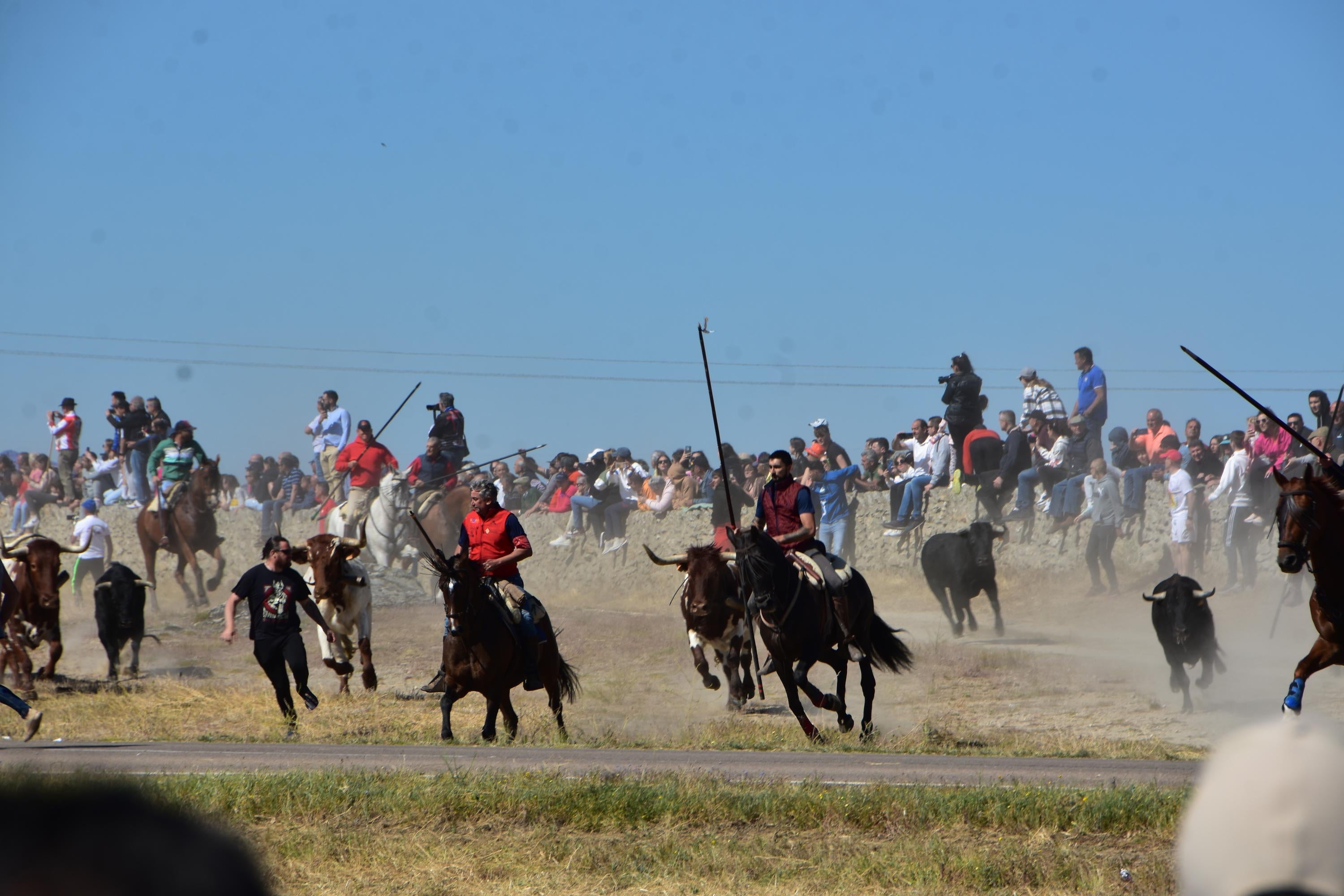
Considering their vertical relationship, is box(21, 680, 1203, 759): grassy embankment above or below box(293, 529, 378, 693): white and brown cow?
below

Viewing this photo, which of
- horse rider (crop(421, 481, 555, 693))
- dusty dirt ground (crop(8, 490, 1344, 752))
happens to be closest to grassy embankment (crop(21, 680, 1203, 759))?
dusty dirt ground (crop(8, 490, 1344, 752))

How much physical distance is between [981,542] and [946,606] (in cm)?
140

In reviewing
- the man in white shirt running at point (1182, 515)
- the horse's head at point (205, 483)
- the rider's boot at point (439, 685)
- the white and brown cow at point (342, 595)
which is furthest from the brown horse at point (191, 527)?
the man in white shirt running at point (1182, 515)

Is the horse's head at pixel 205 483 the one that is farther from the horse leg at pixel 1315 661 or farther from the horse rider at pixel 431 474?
the horse leg at pixel 1315 661

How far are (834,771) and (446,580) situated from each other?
13.0 feet

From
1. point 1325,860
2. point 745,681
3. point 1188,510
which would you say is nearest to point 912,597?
point 1188,510

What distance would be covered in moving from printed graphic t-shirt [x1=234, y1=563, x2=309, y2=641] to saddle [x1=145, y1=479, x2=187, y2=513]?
44.8 ft

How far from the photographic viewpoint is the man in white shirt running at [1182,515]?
21812 mm

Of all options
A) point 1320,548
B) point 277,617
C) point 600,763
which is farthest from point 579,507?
point 1320,548

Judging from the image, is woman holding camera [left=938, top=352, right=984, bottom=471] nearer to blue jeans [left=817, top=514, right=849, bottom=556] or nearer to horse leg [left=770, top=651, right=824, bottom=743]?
blue jeans [left=817, top=514, right=849, bottom=556]

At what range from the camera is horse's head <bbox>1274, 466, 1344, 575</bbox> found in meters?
11.4

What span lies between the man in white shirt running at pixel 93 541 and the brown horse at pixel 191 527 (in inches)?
33.5

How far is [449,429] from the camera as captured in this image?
28734mm

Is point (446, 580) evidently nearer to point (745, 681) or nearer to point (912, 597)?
point (745, 681)
